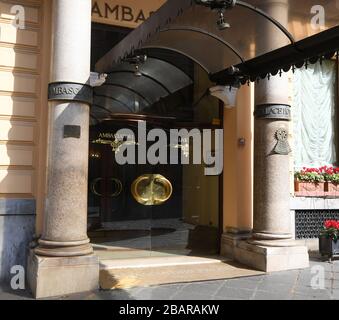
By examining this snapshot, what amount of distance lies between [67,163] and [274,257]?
12.8 ft

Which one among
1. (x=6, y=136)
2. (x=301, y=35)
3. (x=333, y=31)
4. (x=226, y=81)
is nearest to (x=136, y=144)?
(x=226, y=81)

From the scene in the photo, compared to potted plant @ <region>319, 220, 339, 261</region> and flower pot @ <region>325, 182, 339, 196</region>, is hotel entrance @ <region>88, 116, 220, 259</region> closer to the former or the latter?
potted plant @ <region>319, 220, 339, 261</region>

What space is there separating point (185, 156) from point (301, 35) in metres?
3.83

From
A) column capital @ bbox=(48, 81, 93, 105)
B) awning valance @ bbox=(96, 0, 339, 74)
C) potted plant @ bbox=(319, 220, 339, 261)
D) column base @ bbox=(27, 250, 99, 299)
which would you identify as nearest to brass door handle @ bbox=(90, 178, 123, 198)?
awning valance @ bbox=(96, 0, 339, 74)

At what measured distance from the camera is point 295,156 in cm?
1001

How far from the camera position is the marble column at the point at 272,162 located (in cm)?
782

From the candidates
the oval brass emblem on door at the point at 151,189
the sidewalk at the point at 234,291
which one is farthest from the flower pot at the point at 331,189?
the oval brass emblem on door at the point at 151,189

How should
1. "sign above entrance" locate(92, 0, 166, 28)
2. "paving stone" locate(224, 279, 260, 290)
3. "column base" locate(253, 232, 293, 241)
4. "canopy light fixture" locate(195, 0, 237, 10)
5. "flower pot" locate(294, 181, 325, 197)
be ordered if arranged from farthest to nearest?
"flower pot" locate(294, 181, 325, 197) → "sign above entrance" locate(92, 0, 166, 28) → "column base" locate(253, 232, 293, 241) → "paving stone" locate(224, 279, 260, 290) → "canopy light fixture" locate(195, 0, 237, 10)

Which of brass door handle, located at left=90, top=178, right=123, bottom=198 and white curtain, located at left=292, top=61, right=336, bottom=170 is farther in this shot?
white curtain, located at left=292, top=61, right=336, bottom=170

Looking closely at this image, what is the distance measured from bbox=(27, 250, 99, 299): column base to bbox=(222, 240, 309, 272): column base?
2.96 m

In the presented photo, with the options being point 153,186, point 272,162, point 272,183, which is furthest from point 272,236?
point 153,186

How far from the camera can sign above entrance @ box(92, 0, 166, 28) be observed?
8172 millimetres

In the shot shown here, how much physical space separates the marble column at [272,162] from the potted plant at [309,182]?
1.77 meters

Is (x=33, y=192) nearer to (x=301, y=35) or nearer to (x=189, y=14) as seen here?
(x=189, y=14)
